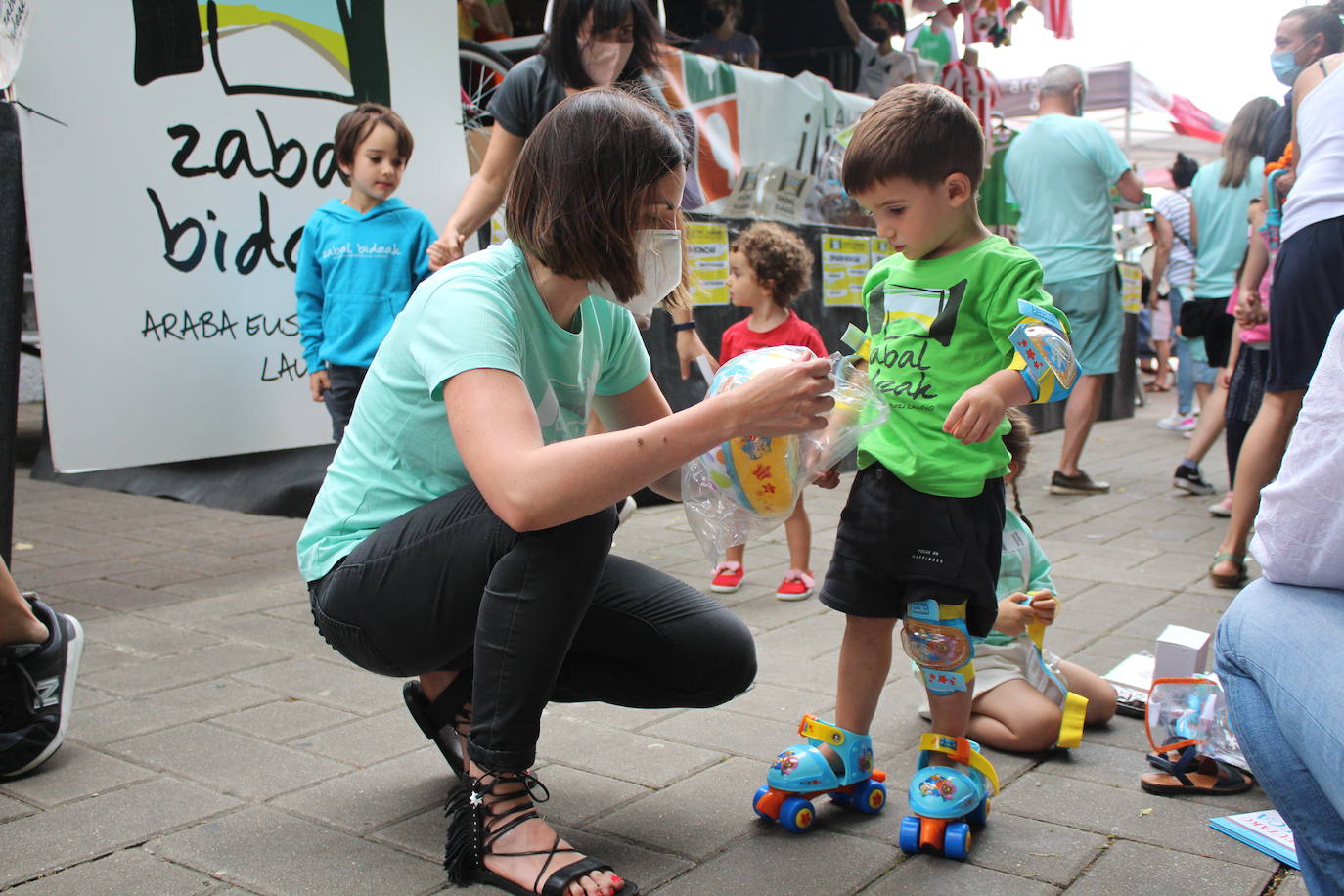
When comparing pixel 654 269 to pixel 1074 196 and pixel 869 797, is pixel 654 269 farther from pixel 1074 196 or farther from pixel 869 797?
pixel 1074 196

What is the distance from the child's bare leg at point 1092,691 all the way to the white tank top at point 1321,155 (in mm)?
1707

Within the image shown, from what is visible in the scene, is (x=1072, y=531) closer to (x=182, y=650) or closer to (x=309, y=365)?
(x=309, y=365)

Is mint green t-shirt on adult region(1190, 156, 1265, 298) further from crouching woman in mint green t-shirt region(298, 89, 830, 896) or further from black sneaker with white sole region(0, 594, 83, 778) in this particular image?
black sneaker with white sole region(0, 594, 83, 778)

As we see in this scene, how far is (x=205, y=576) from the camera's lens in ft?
13.8

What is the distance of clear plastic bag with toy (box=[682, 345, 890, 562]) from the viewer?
2123 mm

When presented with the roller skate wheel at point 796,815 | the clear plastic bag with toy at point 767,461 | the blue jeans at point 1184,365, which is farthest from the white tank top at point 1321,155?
the blue jeans at point 1184,365

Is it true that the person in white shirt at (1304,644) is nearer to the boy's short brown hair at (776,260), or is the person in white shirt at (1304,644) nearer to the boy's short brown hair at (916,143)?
the boy's short brown hair at (916,143)

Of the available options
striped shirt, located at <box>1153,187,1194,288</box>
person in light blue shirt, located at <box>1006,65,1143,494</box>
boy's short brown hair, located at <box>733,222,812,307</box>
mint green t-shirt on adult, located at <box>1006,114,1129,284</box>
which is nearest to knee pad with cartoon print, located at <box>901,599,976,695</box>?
boy's short brown hair, located at <box>733,222,812,307</box>

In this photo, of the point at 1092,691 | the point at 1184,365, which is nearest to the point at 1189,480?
the point at 1184,365

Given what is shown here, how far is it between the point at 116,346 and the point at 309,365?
64 cm

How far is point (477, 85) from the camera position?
20.2 ft

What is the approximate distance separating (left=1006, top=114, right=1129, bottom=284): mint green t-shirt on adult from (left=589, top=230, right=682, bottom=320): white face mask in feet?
15.4

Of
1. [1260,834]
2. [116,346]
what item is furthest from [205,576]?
[1260,834]

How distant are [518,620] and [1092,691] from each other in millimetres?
1482
